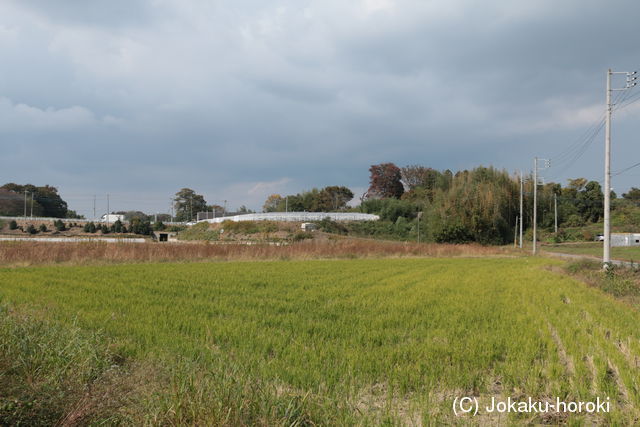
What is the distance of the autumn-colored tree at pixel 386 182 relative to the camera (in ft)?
261

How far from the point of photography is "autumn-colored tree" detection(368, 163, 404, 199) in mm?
79688

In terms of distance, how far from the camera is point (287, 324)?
673 centimetres

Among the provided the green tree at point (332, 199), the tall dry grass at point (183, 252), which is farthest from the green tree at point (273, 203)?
the tall dry grass at point (183, 252)

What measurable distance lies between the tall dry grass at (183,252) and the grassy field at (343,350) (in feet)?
35.8

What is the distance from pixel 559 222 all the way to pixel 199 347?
2624 inches

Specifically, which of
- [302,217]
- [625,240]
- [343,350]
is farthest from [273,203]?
[343,350]

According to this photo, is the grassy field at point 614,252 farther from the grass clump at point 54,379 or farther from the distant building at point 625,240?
the grass clump at point 54,379

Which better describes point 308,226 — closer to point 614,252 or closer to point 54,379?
point 614,252

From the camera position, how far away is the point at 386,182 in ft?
262

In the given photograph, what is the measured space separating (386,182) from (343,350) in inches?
2998

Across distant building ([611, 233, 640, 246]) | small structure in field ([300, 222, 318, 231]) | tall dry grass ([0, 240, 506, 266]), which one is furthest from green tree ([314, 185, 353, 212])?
tall dry grass ([0, 240, 506, 266])

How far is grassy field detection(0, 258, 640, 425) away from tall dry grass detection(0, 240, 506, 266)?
35.8 feet

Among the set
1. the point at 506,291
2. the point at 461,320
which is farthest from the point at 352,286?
the point at 461,320

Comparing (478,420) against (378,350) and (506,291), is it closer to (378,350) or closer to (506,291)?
(378,350)
